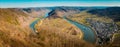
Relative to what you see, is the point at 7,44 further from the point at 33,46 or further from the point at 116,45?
the point at 116,45

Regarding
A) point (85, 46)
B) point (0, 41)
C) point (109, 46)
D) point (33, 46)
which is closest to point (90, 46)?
point (85, 46)

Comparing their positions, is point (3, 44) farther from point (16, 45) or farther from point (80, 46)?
point (80, 46)

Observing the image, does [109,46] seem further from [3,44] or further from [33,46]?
[3,44]

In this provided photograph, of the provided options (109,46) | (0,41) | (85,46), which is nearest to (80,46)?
(85,46)

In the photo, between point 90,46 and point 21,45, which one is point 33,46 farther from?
point 90,46

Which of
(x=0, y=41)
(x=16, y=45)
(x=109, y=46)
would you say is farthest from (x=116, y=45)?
(x=0, y=41)

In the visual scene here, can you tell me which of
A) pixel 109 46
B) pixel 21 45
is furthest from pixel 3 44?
pixel 109 46

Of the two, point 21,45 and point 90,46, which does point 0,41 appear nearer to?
point 21,45
